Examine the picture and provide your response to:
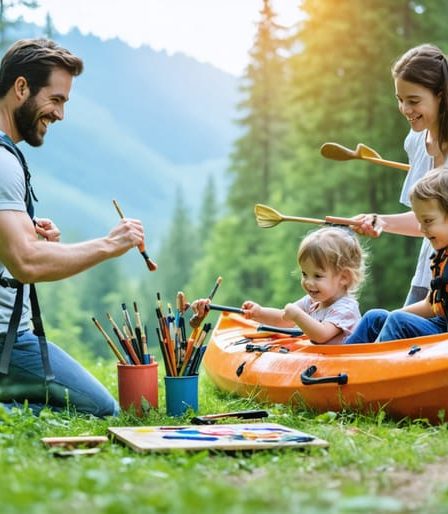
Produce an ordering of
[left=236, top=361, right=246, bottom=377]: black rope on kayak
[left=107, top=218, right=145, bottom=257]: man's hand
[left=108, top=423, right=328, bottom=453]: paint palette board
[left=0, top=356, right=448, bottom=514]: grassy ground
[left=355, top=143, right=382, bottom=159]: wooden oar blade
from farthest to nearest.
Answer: [left=355, top=143, right=382, bottom=159]: wooden oar blade
[left=236, top=361, right=246, bottom=377]: black rope on kayak
[left=107, top=218, right=145, bottom=257]: man's hand
[left=108, top=423, right=328, bottom=453]: paint palette board
[left=0, top=356, right=448, bottom=514]: grassy ground

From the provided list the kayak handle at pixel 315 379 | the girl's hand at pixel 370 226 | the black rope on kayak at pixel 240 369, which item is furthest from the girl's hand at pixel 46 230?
the girl's hand at pixel 370 226

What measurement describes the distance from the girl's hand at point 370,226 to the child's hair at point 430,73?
Answer: 0.49m

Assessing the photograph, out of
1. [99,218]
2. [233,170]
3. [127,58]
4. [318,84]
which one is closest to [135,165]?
[99,218]

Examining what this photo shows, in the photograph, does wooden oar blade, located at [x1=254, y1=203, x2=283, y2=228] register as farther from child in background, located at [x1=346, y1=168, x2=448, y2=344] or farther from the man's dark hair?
the man's dark hair

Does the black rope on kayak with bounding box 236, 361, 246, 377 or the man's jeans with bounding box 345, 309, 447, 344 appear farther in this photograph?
the black rope on kayak with bounding box 236, 361, 246, 377

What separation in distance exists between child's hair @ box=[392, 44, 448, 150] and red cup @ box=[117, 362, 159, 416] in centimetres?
178

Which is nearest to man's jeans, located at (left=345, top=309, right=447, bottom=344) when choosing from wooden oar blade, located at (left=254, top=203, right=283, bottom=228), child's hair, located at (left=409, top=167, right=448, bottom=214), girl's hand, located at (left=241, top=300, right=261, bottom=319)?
child's hair, located at (left=409, top=167, right=448, bottom=214)

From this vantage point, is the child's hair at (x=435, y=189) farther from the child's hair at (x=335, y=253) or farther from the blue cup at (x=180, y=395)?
the blue cup at (x=180, y=395)

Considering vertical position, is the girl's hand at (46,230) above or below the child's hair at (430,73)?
below

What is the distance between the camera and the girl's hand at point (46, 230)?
4.37 metres

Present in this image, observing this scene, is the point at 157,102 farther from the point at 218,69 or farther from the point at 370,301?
the point at 370,301

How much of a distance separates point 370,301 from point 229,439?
1236 centimetres

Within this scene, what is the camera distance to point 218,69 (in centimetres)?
5006

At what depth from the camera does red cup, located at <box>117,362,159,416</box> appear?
4137mm
